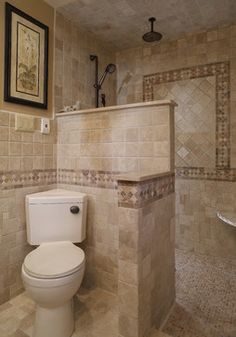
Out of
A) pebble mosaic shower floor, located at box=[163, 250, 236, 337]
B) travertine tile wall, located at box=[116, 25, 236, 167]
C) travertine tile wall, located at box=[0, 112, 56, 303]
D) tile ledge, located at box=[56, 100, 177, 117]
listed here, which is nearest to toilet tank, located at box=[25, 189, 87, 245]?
travertine tile wall, located at box=[0, 112, 56, 303]

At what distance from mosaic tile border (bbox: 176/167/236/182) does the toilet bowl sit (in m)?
1.61

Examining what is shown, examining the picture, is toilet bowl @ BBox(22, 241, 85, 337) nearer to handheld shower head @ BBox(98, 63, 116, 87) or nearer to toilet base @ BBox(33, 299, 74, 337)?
toilet base @ BBox(33, 299, 74, 337)

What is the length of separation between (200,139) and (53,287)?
2.05 metres

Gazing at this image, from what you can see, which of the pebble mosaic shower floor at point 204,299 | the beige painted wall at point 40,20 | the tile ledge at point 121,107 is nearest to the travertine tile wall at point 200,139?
the pebble mosaic shower floor at point 204,299

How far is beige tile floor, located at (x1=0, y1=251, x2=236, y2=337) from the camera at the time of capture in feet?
4.66

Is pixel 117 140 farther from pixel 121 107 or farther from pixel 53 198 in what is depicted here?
pixel 53 198

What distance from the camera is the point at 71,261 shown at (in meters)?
1.39

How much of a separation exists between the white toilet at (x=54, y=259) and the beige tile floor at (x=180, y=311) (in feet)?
0.53

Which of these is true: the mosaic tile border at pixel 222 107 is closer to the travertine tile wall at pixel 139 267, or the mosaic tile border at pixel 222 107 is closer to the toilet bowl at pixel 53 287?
the travertine tile wall at pixel 139 267

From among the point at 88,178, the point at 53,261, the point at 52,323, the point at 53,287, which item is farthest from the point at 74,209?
the point at 52,323

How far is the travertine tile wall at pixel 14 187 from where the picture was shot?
169cm

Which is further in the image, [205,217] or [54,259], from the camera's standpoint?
[205,217]

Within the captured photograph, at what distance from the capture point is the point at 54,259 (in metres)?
1.43

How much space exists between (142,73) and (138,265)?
243 cm
